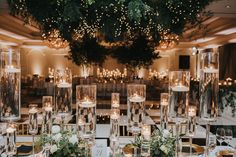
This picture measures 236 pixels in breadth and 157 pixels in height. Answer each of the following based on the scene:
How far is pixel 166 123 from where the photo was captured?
2594 mm

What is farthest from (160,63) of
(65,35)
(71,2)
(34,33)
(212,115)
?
(212,115)

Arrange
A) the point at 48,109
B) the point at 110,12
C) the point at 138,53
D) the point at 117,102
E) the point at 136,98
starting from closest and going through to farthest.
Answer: the point at 136,98 < the point at 48,109 < the point at 117,102 < the point at 110,12 < the point at 138,53

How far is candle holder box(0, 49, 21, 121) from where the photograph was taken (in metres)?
1.68

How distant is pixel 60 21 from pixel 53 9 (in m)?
0.19

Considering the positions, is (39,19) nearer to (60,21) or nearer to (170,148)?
(60,21)

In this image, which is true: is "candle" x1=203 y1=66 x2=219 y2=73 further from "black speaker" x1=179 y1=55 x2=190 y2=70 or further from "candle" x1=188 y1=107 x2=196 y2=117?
"black speaker" x1=179 y1=55 x2=190 y2=70

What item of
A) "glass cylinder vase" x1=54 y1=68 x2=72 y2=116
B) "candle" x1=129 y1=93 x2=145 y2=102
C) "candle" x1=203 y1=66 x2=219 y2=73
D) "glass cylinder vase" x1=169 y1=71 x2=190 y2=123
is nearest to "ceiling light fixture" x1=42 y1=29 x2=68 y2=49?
"glass cylinder vase" x1=54 y1=68 x2=72 y2=116

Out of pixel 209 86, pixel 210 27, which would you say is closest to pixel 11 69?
pixel 209 86

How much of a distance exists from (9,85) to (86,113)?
463mm

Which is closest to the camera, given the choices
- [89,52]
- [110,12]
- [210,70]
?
[210,70]

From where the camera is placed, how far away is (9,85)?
1687 mm

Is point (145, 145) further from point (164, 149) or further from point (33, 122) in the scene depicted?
point (33, 122)

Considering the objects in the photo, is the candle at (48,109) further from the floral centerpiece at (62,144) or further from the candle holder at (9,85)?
the candle holder at (9,85)

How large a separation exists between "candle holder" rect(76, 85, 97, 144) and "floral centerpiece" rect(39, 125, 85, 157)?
16 centimetres
